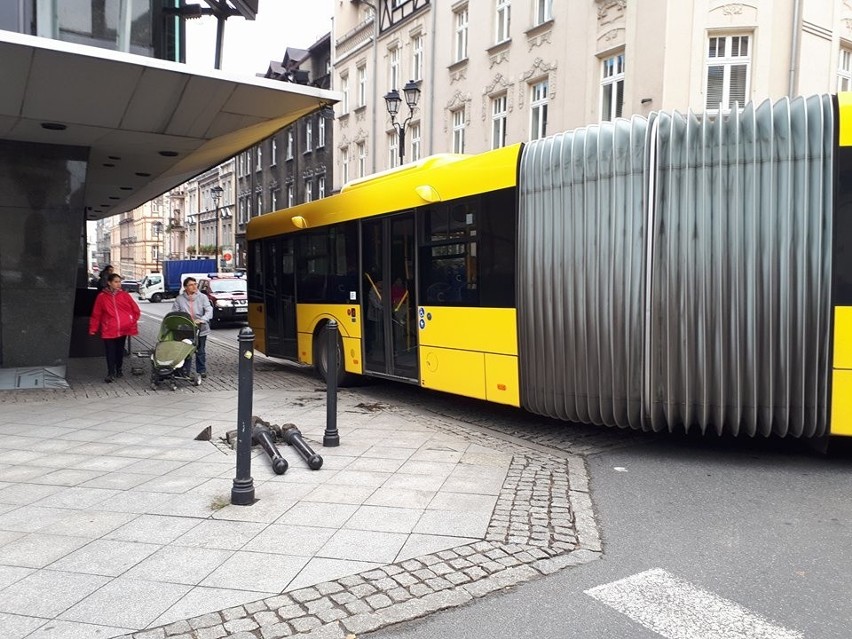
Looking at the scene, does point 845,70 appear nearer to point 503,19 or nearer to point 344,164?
point 503,19

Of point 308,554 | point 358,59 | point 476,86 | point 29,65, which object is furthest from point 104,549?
point 358,59

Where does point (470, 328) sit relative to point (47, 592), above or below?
above

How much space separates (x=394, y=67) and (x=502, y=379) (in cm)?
2468

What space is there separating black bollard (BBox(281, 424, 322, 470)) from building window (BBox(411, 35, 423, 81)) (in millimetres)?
22270

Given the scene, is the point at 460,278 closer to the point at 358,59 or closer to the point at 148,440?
the point at 148,440

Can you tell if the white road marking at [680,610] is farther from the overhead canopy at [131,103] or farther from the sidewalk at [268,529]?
the overhead canopy at [131,103]

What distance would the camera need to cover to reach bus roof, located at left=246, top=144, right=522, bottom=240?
692cm

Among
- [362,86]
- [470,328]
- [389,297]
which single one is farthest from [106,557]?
[362,86]

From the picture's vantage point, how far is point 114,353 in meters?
11.0

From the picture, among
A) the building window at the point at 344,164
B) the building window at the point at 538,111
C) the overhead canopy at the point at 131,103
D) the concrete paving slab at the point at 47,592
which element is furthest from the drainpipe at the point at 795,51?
the building window at the point at 344,164

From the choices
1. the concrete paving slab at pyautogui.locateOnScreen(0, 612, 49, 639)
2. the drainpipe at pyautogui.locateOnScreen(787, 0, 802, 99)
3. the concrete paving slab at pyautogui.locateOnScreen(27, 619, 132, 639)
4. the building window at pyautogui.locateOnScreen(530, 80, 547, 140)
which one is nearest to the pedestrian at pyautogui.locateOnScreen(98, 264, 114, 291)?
the concrete paving slab at pyautogui.locateOnScreen(0, 612, 49, 639)

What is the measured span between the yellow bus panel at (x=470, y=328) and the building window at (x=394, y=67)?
22.8 m

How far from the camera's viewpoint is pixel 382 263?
29.1 ft

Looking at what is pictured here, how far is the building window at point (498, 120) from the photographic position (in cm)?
2112
